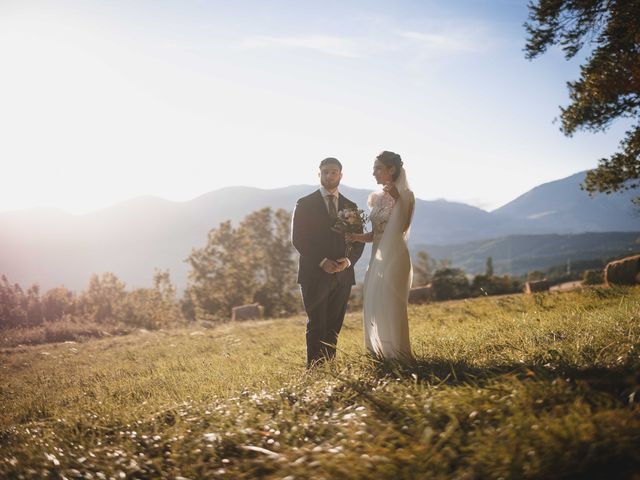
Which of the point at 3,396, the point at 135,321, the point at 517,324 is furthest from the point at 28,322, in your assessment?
the point at 517,324

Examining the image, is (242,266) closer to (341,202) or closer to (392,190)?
(341,202)

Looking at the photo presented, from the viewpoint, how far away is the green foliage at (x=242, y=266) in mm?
47500

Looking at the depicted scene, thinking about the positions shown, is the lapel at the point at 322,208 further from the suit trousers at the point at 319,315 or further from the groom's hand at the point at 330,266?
the suit trousers at the point at 319,315

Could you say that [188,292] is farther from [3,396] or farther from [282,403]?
[282,403]

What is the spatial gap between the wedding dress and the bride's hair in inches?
2.8

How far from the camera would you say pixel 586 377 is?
11.6 feet

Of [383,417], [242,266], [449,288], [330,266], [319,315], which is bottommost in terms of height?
[449,288]

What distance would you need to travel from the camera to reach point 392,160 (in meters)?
5.87

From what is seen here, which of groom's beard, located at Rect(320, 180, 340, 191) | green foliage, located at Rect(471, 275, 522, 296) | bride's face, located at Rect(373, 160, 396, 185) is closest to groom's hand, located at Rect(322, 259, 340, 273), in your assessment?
groom's beard, located at Rect(320, 180, 340, 191)

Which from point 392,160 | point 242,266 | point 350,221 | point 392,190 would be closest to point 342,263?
point 350,221

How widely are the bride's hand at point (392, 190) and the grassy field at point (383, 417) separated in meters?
2.06

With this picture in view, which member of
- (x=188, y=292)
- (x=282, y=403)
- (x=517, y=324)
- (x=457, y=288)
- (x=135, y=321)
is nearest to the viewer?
(x=282, y=403)

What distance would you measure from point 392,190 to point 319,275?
179cm

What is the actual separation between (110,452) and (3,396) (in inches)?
191
